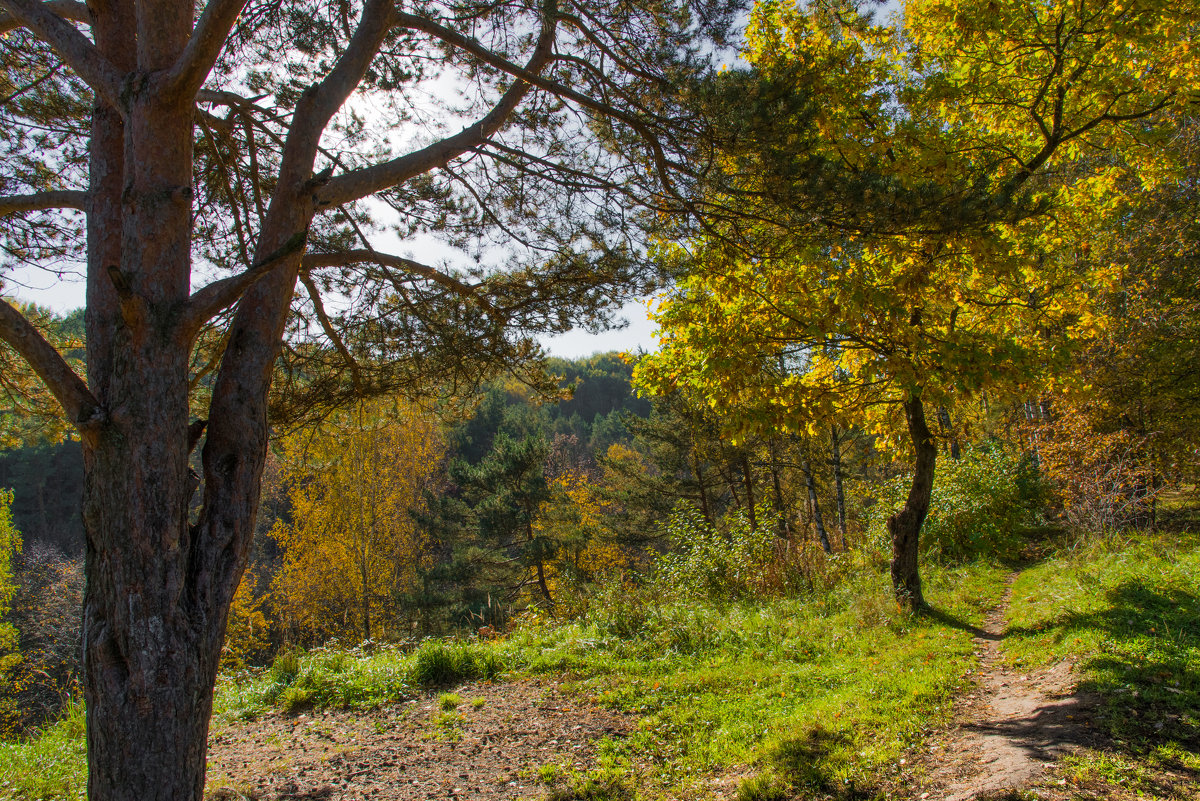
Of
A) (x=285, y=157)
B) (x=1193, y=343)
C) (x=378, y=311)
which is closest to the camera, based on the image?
(x=285, y=157)

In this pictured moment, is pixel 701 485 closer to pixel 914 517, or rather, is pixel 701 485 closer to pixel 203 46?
pixel 914 517

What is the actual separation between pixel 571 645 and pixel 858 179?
18.7ft

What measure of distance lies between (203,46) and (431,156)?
1297mm

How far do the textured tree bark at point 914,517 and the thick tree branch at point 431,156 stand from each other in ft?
17.5

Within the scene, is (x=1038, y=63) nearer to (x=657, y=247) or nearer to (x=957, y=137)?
(x=957, y=137)

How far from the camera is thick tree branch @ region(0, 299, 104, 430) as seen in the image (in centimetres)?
234

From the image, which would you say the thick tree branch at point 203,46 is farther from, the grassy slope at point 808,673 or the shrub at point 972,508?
the shrub at point 972,508

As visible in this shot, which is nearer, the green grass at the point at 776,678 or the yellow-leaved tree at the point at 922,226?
the green grass at the point at 776,678

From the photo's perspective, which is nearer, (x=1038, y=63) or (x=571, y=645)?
(x=1038, y=63)

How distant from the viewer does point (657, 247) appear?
489 cm

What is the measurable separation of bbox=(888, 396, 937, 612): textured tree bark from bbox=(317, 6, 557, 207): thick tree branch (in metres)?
5.35

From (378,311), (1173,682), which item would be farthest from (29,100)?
(1173,682)

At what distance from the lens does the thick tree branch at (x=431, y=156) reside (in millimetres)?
3218

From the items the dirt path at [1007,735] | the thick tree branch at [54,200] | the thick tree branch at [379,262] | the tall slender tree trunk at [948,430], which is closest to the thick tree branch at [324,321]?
the thick tree branch at [379,262]
